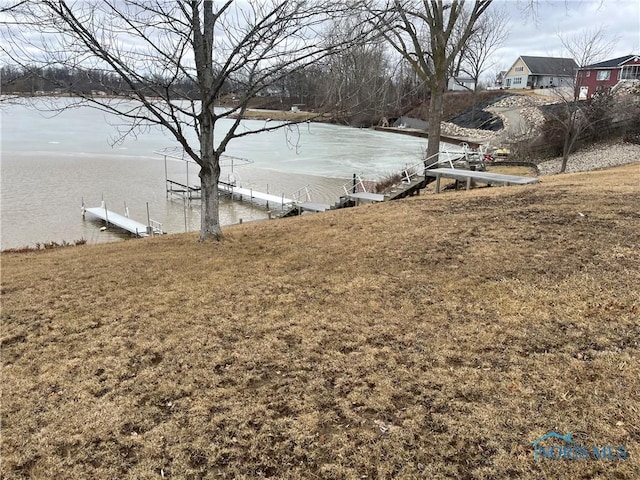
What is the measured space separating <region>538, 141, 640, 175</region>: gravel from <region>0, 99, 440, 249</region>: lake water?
9.32 metres

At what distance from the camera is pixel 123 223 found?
56.5ft

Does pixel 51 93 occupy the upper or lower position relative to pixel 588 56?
lower

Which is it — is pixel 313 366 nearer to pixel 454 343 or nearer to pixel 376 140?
pixel 454 343

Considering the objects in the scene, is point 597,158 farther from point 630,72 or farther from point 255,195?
point 630,72

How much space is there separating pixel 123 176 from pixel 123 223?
11.5 meters

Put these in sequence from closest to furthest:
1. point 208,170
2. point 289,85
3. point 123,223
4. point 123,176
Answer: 1. point 208,170
2. point 289,85
3. point 123,223
4. point 123,176

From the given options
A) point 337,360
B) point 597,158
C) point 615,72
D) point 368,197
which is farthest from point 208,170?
point 615,72

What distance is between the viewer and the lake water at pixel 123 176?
57.4 feet

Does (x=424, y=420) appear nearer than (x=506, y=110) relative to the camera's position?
Yes

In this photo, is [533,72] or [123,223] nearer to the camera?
[123,223]

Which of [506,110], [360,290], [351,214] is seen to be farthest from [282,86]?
[506,110]

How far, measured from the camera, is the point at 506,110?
172 ft

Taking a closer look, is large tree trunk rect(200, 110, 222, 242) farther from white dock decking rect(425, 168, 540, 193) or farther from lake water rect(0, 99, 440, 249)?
white dock decking rect(425, 168, 540, 193)

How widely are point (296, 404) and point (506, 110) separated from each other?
5621 cm
